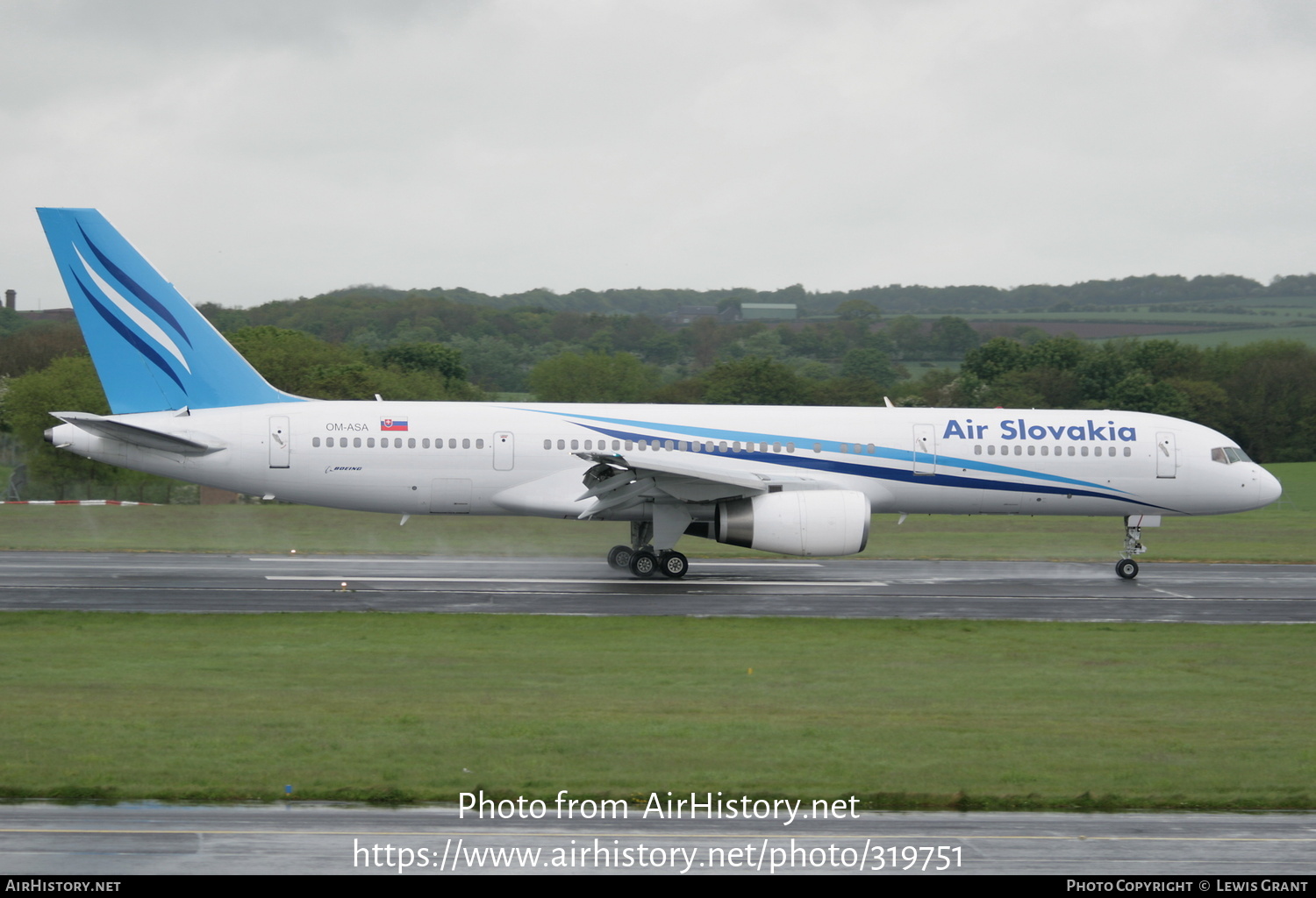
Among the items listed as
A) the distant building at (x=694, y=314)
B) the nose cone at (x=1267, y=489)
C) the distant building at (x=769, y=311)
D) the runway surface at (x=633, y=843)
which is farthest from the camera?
the distant building at (x=769, y=311)

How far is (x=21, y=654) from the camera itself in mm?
16453

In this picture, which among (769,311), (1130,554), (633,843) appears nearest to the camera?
(633,843)

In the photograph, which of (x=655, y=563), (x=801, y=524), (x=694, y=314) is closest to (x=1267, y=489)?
(x=801, y=524)

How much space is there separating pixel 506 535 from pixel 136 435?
12792 millimetres

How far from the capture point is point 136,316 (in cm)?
2686

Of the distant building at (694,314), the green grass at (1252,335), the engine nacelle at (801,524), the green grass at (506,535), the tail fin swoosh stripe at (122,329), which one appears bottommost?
the green grass at (506,535)

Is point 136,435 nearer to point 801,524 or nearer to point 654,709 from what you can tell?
point 801,524

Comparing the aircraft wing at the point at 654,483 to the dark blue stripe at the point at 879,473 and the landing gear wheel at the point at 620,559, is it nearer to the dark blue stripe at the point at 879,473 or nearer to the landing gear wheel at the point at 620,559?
the dark blue stripe at the point at 879,473

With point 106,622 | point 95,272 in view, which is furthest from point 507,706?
point 95,272

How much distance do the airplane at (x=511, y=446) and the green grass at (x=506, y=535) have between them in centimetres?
518

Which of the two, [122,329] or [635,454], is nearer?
[122,329]

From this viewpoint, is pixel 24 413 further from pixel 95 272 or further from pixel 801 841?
pixel 801 841

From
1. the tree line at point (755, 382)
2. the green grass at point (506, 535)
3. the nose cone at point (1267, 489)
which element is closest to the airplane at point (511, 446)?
the nose cone at point (1267, 489)

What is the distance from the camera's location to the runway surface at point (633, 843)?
8.73 m
